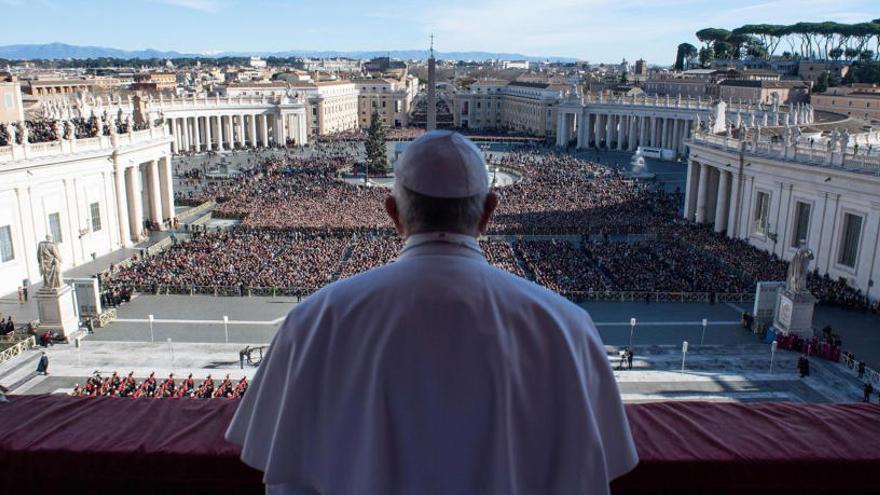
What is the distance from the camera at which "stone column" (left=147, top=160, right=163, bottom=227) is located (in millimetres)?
44094

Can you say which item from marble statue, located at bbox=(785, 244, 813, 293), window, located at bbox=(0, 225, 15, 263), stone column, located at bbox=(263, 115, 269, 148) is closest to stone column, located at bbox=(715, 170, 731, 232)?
marble statue, located at bbox=(785, 244, 813, 293)

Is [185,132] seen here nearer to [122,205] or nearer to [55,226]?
[122,205]

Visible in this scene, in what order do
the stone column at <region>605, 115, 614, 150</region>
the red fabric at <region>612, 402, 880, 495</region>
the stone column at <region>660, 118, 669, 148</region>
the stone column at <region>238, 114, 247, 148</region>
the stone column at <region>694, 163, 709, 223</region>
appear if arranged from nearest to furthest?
the red fabric at <region>612, 402, 880, 495</region>, the stone column at <region>694, 163, 709, 223</region>, the stone column at <region>660, 118, 669, 148</region>, the stone column at <region>238, 114, 247, 148</region>, the stone column at <region>605, 115, 614, 150</region>

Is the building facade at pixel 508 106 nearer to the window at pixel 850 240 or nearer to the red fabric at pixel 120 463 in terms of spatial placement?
the window at pixel 850 240

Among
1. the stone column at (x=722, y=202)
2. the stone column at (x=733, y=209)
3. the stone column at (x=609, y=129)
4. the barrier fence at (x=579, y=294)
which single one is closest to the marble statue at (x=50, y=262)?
the barrier fence at (x=579, y=294)

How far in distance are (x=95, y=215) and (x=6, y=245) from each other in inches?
272

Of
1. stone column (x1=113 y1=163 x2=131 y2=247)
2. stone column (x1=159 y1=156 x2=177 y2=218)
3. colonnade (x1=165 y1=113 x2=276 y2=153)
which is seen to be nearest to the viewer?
stone column (x1=113 y1=163 x2=131 y2=247)

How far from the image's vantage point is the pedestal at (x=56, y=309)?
23562mm

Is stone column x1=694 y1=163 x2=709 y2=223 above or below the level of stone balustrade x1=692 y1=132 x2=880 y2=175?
below

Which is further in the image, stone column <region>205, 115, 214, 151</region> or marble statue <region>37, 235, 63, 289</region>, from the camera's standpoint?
stone column <region>205, 115, 214, 151</region>

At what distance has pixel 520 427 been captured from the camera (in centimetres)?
205

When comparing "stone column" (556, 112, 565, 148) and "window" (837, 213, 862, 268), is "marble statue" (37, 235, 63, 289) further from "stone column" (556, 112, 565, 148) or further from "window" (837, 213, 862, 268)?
"stone column" (556, 112, 565, 148)

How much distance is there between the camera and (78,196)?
36062 millimetres

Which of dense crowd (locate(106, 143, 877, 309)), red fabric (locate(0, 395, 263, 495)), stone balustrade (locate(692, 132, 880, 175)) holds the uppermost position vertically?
red fabric (locate(0, 395, 263, 495))
